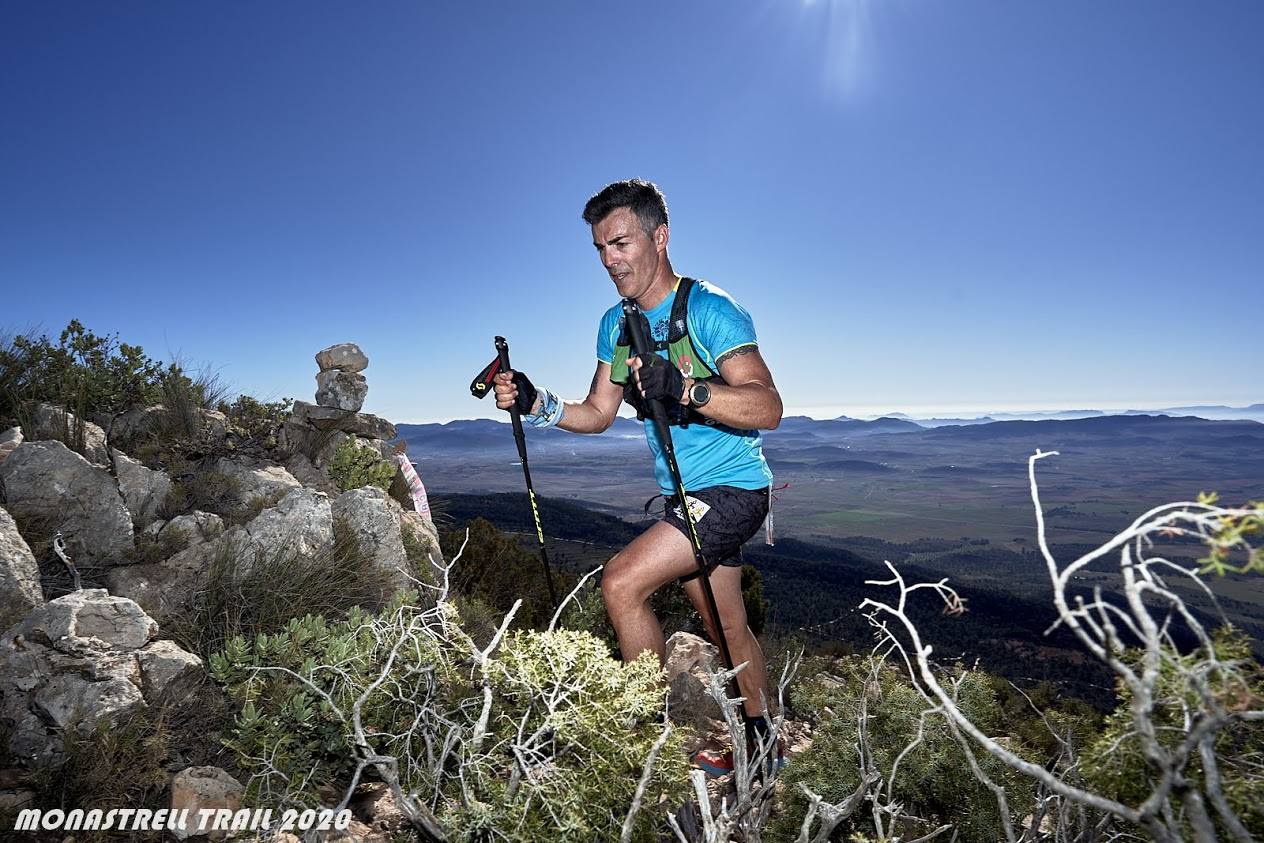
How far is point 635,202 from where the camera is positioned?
3766 mm

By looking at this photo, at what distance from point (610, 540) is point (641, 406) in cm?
9052

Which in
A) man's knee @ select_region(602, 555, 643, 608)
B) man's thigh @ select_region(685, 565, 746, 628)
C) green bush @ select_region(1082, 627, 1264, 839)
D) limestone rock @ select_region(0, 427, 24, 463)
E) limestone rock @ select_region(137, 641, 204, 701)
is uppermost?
limestone rock @ select_region(0, 427, 24, 463)

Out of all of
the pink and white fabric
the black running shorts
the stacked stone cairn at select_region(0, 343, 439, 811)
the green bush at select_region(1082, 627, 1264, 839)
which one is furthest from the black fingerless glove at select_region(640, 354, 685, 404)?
the pink and white fabric

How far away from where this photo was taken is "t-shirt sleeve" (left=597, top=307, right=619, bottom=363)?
410 cm

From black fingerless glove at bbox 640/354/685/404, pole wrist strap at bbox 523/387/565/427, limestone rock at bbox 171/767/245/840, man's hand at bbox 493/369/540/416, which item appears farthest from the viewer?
pole wrist strap at bbox 523/387/565/427

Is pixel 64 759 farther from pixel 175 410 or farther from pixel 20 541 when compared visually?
pixel 175 410

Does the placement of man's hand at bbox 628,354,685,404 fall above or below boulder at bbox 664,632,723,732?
above

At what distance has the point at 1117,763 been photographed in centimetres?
138

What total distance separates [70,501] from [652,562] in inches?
171

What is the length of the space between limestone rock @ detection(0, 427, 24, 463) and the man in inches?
152

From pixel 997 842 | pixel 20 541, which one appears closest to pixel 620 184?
pixel 997 842

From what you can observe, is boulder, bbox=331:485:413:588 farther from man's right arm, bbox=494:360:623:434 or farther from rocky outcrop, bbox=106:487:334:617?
man's right arm, bbox=494:360:623:434

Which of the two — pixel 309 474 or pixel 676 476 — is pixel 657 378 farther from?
pixel 309 474

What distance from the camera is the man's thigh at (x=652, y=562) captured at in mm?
3281
